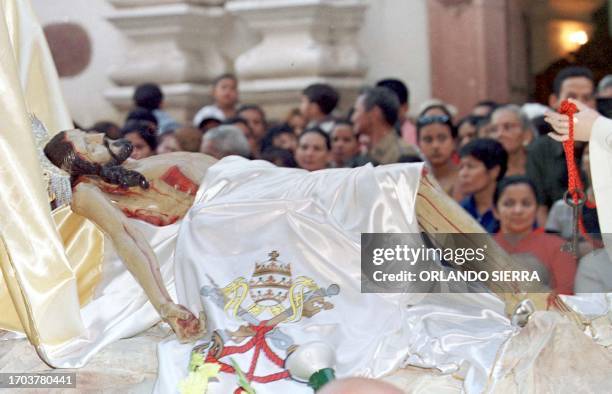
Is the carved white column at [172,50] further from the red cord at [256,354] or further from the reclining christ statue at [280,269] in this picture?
the red cord at [256,354]

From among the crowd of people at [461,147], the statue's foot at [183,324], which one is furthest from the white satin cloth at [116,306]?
the crowd of people at [461,147]

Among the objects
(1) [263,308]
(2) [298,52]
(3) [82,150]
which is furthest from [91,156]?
(2) [298,52]

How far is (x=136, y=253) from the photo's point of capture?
433 centimetres

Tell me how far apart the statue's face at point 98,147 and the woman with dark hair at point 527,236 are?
1.39 meters

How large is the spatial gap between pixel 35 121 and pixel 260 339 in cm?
116

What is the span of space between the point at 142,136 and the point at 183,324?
213 cm

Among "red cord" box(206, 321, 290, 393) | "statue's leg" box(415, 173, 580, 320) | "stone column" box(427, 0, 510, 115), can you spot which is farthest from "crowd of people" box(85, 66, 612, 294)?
"red cord" box(206, 321, 290, 393)

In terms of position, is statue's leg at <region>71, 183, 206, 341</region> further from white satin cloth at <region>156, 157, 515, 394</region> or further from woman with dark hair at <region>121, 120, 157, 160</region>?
woman with dark hair at <region>121, 120, 157, 160</region>

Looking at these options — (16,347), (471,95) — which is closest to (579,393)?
(16,347)

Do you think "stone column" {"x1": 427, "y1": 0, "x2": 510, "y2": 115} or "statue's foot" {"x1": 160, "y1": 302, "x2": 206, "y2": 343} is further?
"stone column" {"x1": 427, "y1": 0, "x2": 510, "y2": 115}

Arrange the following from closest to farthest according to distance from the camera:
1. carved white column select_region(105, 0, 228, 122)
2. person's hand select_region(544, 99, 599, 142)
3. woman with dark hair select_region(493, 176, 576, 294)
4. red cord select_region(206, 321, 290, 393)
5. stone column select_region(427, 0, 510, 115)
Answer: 1. red cord select_region(206, 321, 290, 393)
2. person's hand select_region(544, 99, 599, 142)
3. woman with dark hair select_region(493, 176, 576, 294)
4. stone column select_region(427, 0, 510, 115)
5. carved white column select_region(105, 0, 228, 122)

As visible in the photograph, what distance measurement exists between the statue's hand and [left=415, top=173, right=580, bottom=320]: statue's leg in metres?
0.92

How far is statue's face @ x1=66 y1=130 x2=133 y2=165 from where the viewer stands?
448 cm

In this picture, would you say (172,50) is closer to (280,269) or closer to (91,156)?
(91,156)
